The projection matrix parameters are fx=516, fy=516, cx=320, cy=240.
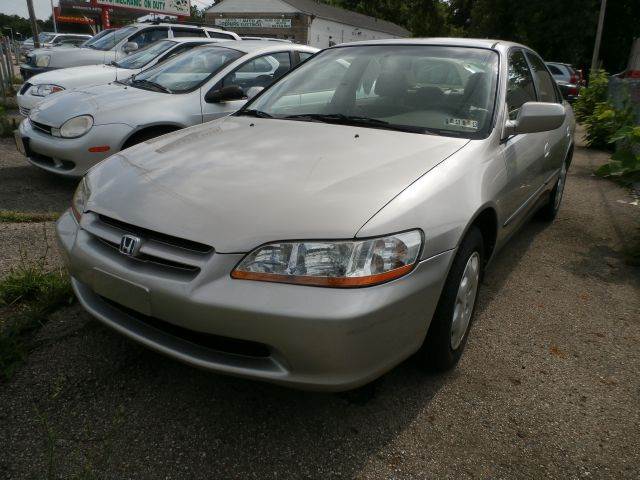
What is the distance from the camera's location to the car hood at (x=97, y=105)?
15.6 feet

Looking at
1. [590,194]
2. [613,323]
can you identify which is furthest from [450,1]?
[613,323]

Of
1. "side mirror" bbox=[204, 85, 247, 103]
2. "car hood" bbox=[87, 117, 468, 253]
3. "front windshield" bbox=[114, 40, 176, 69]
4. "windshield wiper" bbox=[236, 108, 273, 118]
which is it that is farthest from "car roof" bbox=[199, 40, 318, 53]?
"car hood" bbox=[87, 117, 468, 253]

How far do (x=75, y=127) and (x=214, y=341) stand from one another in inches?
142

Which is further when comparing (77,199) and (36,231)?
(36,231)

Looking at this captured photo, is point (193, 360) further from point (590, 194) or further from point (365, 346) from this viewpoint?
point (590, 194)

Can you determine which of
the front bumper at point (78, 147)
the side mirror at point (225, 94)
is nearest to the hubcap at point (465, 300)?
the side mirror at point (225, 94)

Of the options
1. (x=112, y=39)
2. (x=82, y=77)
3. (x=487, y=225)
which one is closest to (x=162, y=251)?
(x=487, y=225)

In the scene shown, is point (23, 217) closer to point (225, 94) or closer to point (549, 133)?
point (225, 94)

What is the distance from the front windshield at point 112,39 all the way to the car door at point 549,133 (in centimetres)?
816

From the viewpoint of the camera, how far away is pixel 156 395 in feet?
7.25

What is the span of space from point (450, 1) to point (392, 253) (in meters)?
50.2

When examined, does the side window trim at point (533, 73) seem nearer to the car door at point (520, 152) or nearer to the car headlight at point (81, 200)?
the car door at point (520, 152)

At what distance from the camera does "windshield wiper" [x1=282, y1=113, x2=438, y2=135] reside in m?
2.74

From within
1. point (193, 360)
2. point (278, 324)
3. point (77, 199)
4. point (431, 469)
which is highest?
point (77, 199)
